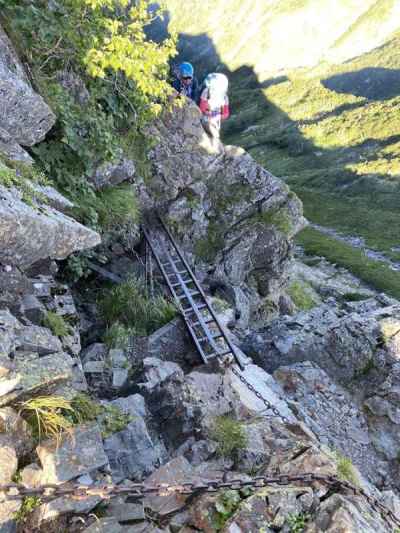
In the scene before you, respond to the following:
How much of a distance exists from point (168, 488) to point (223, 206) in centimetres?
1188

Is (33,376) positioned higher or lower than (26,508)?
higher

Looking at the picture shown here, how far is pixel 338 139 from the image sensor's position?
80.9 metres

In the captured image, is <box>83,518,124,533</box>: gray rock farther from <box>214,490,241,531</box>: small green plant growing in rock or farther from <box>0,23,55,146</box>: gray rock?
<box>0,23,55,146</box>: gray rock

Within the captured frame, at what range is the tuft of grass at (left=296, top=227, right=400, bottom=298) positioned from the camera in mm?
38781

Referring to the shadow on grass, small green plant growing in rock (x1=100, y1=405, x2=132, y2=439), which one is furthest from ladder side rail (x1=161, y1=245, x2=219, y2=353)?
the shadow on grass

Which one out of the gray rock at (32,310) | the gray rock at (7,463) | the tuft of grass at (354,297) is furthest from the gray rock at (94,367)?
the tuft of grass at (354,297)

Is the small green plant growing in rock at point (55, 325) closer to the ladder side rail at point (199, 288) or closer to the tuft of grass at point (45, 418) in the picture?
the tuft of grass at point (45, 418)

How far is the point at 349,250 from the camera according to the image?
1925 inches

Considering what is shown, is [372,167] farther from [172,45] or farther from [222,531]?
[222,531]

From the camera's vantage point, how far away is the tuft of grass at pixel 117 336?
9.35 metres

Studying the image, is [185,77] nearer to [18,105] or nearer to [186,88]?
[186,88]

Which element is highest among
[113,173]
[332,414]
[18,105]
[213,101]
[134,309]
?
[18,105]

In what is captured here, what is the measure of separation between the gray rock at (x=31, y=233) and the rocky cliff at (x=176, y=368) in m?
0.03

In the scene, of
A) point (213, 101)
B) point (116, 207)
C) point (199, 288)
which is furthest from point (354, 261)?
point (116, 207)
